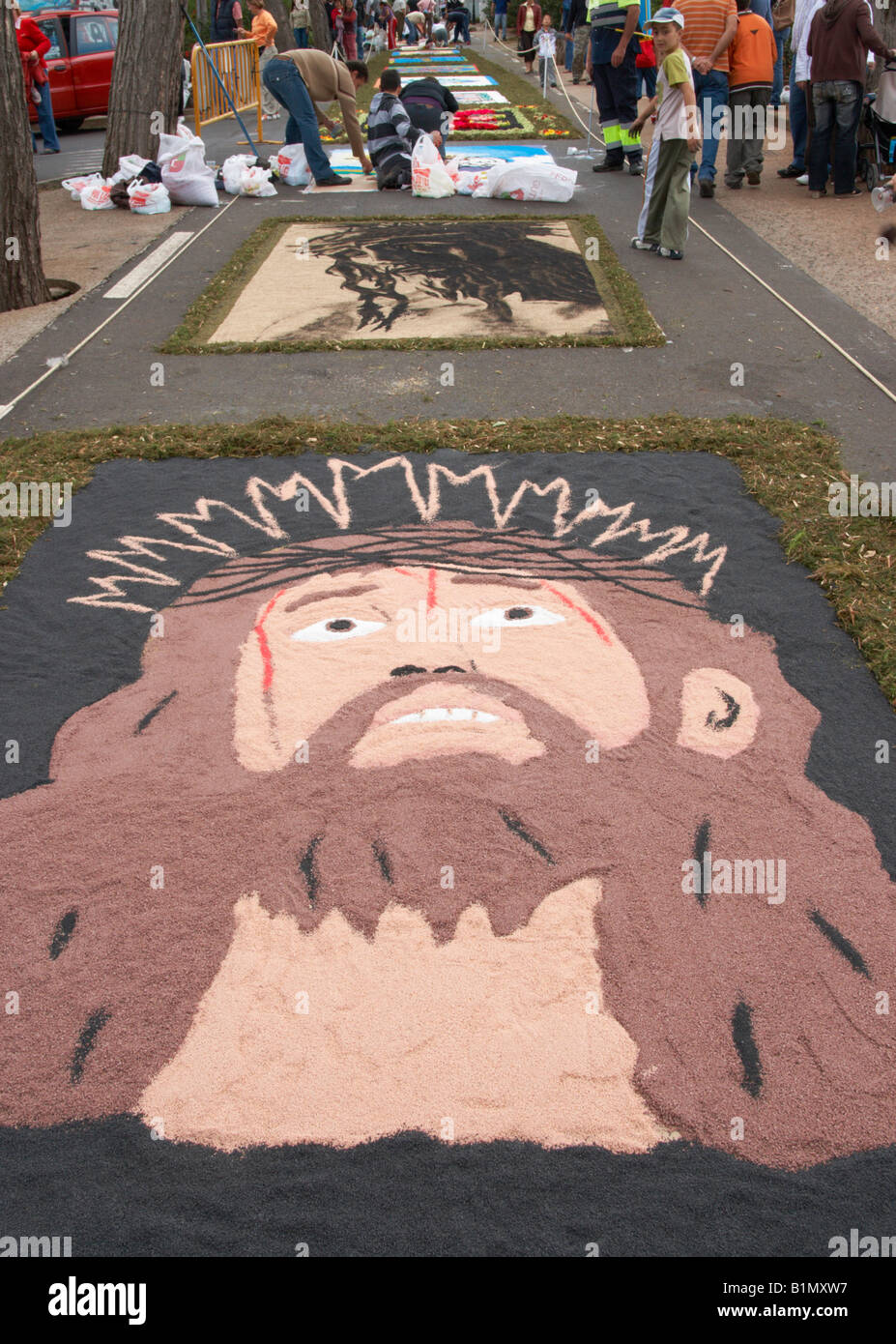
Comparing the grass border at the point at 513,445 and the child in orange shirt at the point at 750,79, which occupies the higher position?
the child in orange shirt at the point at 750,79

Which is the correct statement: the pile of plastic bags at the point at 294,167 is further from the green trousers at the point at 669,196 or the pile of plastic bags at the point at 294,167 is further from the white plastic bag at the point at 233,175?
the green trousers at the point at 669,196

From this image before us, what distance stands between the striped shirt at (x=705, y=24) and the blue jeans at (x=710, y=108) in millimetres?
120

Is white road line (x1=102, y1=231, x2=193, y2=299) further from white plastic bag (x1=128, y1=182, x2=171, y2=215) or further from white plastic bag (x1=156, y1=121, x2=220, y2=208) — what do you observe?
white plastic bag (x1=156, y1=121, x2=220, y2=208)

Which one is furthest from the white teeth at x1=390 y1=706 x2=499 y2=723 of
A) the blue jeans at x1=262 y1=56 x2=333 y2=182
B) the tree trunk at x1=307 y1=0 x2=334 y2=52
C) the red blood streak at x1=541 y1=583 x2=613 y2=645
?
the tree trunk at x1=307 y1=0 x2=334 y2=52

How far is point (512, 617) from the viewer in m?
4.07

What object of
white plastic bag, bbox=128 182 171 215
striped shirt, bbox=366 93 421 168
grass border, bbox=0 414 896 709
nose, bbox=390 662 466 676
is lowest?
nose, bbox=390 662 466 676

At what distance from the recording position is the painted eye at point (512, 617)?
13.2ft

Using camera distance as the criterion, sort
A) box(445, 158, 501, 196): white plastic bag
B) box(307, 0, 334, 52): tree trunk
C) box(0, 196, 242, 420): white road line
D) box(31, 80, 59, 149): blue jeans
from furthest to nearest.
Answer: box(307, 0, 334, 52): tree trunk
box(31, 80, 59, 149): blue jeans
box(445, 158, 501, 196): white plastic bag
box(0, 196, 242, 420): white road line

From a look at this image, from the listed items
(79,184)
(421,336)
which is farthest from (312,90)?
(421,336)

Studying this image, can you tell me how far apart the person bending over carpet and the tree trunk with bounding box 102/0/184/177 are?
2.21 metres

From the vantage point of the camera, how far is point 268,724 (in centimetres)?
357

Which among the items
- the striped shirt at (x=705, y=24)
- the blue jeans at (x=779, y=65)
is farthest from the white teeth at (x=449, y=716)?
the blue jeans at (x=779, y=65)

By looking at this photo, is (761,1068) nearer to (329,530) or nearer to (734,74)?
(329,530)

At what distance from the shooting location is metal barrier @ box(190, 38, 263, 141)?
1398 cm
